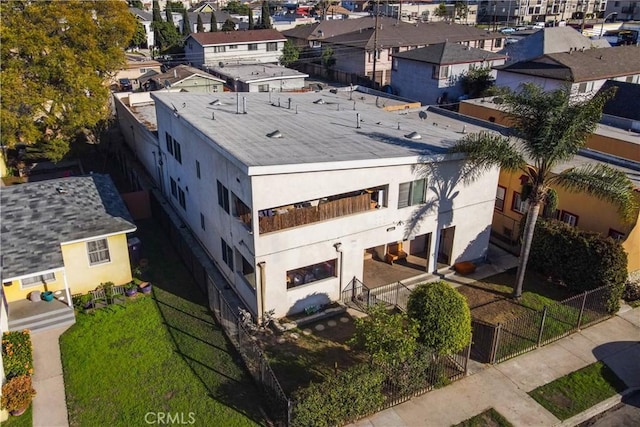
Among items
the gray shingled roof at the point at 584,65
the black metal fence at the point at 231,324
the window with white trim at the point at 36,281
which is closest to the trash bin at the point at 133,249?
the black metal fence at the point at 231,324

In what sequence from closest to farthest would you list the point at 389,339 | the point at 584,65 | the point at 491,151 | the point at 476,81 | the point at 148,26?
the point at 389,339
the point at 491,151
the point at 584,65
the point at 476,81
the point at 148,26

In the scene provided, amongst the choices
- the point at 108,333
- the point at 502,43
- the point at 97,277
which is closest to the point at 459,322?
the point at 108,333

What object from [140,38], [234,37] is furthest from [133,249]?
[140,38]

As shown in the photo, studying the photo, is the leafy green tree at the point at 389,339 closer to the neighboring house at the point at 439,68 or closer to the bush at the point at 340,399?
the bush at the point at 340,399

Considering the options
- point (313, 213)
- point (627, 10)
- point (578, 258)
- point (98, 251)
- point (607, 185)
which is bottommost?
point (98, 251)

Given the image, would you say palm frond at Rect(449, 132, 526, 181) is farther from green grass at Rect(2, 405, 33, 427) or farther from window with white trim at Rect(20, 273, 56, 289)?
green grass at Rect(2, 405, 33, 427)

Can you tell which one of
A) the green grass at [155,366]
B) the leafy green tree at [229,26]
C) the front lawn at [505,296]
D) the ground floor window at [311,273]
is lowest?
the green grass at [155,366]

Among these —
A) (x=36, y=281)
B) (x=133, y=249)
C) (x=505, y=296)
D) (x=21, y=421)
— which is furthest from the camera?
(x=133, y=249)

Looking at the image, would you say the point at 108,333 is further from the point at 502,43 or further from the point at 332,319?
the point at 502,43

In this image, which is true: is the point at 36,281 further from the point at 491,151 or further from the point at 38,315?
the point at 491,151
